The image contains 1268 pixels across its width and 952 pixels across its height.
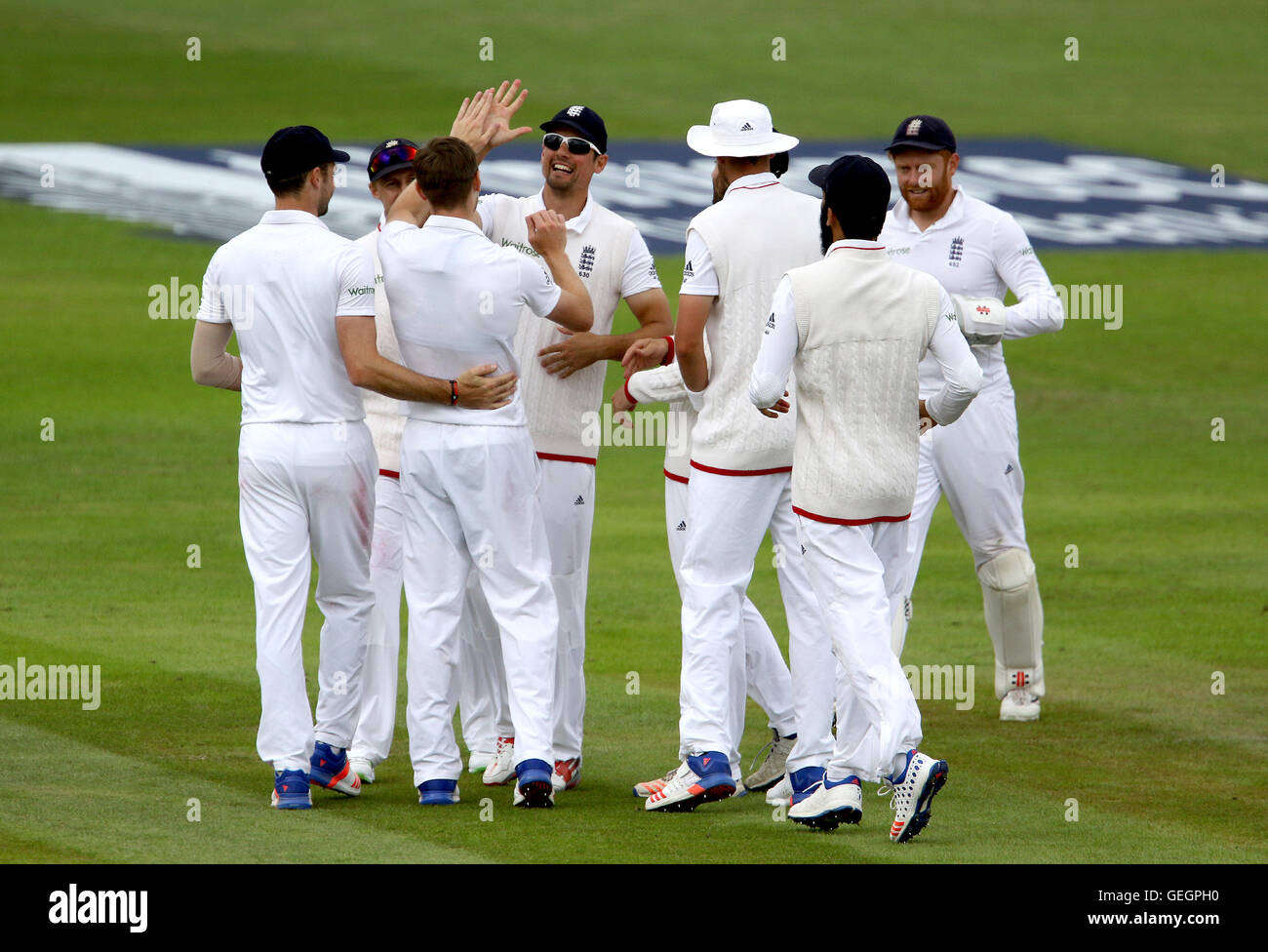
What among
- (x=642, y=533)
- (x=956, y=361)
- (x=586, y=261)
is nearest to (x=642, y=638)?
(x=642, y=533)

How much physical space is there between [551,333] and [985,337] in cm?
182

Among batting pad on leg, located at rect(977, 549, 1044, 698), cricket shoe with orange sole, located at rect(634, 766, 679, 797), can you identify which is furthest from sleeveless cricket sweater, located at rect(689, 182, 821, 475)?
batting pad on leg, located at rect(977, 549, 1044, 698)

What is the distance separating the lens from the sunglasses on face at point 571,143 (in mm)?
6906

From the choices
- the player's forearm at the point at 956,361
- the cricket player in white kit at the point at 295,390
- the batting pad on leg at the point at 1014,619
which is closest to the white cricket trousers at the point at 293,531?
the cricket player in white kit at the point at 295,390

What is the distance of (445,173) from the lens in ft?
20.7

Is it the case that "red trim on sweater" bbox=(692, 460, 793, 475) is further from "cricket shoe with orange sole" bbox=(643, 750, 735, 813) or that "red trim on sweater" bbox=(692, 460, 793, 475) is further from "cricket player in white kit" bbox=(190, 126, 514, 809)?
"cricket shoe with orange sole" bbox=(643, 750, 735, 813)

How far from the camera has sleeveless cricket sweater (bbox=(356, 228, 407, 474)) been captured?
703 cm

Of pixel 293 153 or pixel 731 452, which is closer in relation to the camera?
pixel 293 153

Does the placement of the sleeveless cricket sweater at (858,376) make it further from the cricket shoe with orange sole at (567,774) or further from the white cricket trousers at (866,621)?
the cricket shoe with orange sole at (567,774)

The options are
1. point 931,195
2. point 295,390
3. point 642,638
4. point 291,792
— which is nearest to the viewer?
point 291,792

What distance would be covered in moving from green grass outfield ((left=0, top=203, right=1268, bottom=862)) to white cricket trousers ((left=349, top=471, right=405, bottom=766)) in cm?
20

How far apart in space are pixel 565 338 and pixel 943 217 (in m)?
1.88

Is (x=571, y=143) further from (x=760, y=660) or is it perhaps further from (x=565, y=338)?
(x=760, y=660)

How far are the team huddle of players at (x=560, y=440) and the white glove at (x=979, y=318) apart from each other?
1.21m
